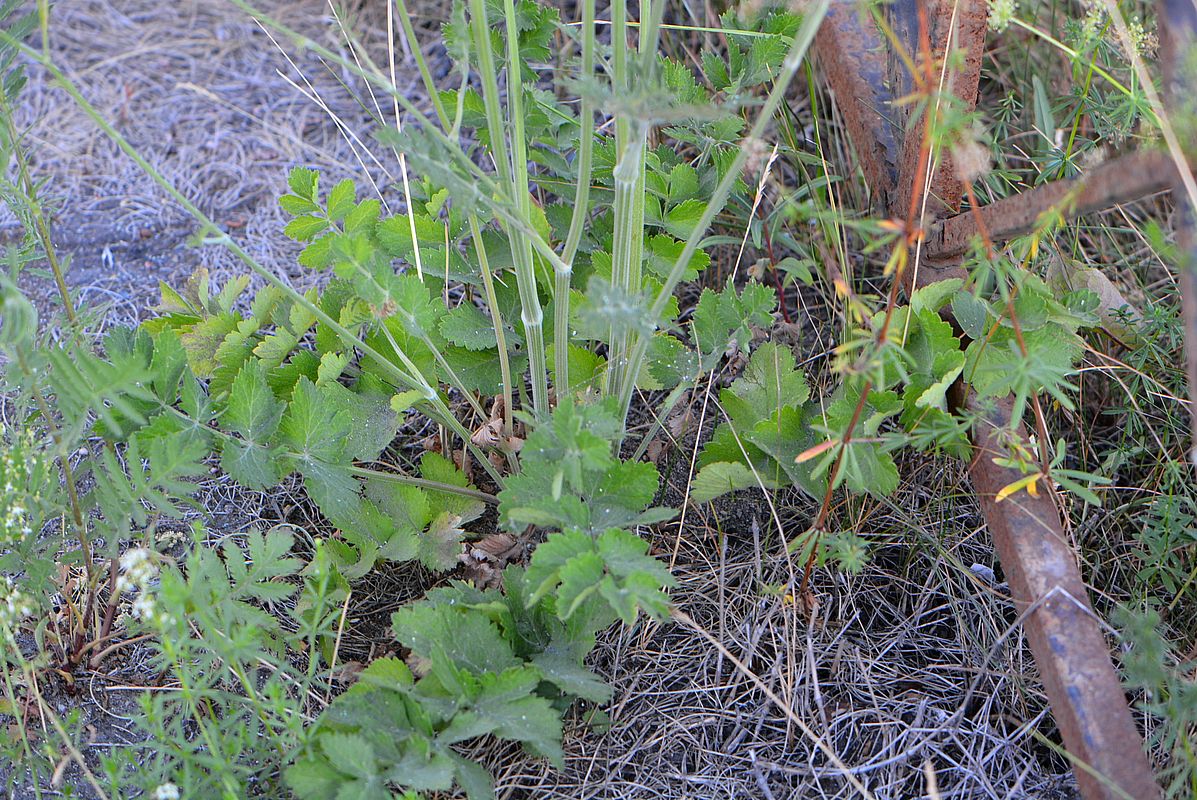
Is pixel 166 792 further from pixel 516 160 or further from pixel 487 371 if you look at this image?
pixel 516 160

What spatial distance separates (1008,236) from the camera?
156cm

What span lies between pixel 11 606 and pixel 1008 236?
1.62 metres

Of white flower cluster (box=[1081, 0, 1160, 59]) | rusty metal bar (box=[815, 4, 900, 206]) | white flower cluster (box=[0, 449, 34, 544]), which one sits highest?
white flower cluster (box=[1081, 0, 1160, 59])

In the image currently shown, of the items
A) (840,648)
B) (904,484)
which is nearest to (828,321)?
(904,484)

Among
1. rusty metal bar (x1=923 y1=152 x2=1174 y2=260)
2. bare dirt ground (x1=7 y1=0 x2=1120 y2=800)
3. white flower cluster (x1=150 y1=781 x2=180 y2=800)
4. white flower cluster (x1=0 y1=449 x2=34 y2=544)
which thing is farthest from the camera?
bare dirt ground (x1=7 y1=0 x2=1120 y2=800)

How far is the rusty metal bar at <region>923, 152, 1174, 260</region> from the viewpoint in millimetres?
1151

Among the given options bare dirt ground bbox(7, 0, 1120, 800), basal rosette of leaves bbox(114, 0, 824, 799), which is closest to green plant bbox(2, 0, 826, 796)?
basal rosette of leaves bbox(114, 0, 824, 799)

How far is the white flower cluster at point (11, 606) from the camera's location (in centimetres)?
143

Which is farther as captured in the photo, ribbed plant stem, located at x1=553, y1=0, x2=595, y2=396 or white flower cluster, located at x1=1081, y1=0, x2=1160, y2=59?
white flower cluster, located at x1=1081, y1=0, x2=1160, y2=59

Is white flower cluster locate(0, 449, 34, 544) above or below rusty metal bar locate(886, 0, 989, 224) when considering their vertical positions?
below

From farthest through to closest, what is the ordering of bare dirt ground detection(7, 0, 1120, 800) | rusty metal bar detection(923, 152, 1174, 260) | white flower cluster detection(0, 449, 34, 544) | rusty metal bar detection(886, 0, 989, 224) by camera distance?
rusty metal bar detection(886, 0, 989, 224) → bare dirt ground detection(7, 0, 1120, 800) → white flower cluster detection(0, 449, 34, 544) → rusty metal bar detection(923, 152, 1174, 260)

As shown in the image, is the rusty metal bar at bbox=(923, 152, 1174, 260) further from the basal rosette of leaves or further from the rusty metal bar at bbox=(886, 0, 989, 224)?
the basal rosette of leaves

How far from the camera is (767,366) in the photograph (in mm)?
1751

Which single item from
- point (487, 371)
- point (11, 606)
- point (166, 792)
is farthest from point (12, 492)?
point (487, 371)
